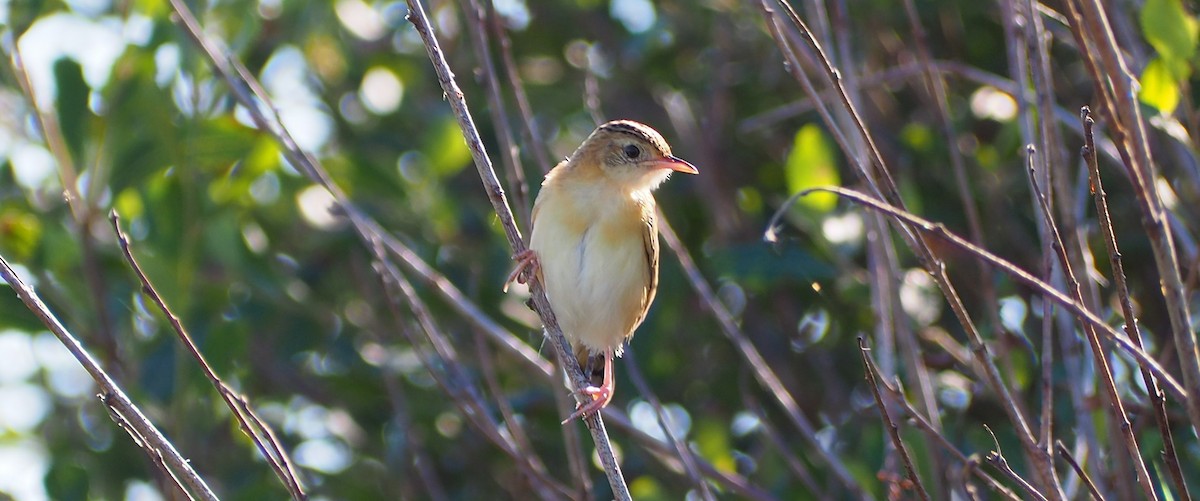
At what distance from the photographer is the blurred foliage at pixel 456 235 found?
4.97 metres

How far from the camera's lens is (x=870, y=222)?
416 cm

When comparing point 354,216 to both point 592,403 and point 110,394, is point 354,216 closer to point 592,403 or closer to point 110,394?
point 592,403

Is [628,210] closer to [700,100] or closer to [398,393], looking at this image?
[398,393]

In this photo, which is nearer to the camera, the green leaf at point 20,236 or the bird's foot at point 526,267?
the bird's foot at point 526,267

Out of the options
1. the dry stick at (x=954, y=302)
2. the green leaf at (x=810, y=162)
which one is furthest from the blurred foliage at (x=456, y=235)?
the dry stick at (x=954, y=302)

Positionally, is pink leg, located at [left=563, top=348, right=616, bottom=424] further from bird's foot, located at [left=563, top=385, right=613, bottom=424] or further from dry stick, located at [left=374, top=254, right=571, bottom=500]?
dry stick, located at [left=374, top=254, right=571, bottom=500]

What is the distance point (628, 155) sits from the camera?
497 centimetres

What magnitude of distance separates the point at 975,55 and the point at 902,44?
35cm

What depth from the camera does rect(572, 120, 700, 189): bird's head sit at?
194 inches

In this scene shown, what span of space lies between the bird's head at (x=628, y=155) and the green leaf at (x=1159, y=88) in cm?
170

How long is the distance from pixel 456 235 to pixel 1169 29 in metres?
3.37

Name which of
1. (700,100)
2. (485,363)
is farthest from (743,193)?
(485,363)

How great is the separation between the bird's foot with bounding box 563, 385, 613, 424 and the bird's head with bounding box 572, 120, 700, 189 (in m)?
0.84

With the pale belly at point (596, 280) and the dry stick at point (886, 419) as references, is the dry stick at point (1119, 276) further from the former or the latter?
the pale belly at point (596, 280)
